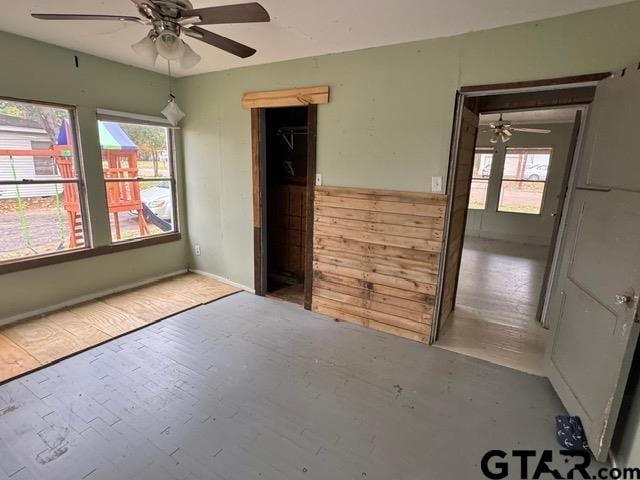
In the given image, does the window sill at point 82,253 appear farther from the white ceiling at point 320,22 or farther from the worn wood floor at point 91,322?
the white ceiling at point 320,22

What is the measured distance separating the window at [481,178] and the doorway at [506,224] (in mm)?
21

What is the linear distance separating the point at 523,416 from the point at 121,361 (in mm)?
2802

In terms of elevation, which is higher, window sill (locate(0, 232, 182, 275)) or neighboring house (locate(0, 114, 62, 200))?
neighboring house (locate(0, 114, 62, 200))

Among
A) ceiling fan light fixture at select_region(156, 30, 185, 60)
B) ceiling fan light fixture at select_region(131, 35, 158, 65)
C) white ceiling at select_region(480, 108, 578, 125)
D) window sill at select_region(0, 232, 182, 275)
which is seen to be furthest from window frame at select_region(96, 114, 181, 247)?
white ceiling at select_region(480, 108, 578, 125)

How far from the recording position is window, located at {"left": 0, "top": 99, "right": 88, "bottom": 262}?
2807 mm

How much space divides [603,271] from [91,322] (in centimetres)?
392

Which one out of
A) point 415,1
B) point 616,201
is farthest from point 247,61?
point 616,201

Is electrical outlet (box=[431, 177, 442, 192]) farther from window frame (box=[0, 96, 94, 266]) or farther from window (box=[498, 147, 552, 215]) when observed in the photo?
window (box=[498, 147, 552, 215])

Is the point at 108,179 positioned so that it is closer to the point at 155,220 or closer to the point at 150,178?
the point at 150,178

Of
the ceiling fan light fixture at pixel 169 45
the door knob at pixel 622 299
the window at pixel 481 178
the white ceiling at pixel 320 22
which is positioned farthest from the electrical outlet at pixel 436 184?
the window at pixel 481 178

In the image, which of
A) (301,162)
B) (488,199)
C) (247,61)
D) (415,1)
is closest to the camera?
(415,1)

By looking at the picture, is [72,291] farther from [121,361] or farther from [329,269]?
[329,269]

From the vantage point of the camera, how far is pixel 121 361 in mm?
2453

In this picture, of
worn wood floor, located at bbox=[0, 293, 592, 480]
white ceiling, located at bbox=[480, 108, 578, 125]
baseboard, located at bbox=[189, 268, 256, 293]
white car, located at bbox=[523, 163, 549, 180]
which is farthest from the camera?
white car, located at bbox=[523, 163, 549, 180]
